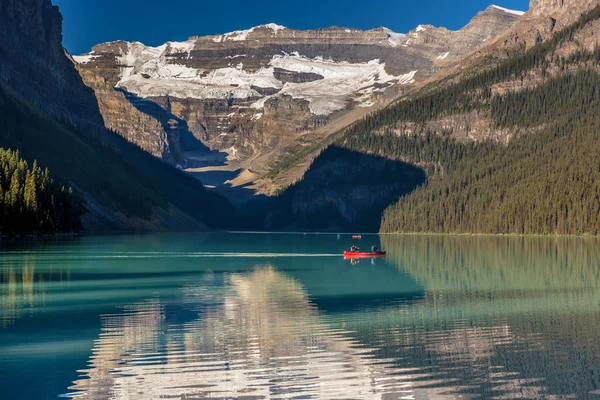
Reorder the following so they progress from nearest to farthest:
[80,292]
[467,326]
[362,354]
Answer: [362,354], [467,326], [80,292]

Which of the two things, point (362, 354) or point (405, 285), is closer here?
point (362, 354)

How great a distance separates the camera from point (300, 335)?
58906 millimetres

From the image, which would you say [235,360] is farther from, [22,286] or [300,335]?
[22,286]

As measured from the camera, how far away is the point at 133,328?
63.2 m

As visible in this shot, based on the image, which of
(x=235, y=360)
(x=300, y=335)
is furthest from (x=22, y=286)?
(x=235, y=360)

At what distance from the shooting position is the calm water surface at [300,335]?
44406 millimetres

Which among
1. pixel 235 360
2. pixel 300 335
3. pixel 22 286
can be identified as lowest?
pixel 235 360

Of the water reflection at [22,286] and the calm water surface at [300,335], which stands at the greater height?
the water reflection at [22,286]

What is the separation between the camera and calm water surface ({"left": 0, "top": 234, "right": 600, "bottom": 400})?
44.4 metres

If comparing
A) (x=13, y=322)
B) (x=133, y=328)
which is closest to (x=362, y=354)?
(x=133, y=328)

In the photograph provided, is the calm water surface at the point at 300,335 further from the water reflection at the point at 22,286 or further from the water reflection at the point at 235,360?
the water reflection at the point at 22,286

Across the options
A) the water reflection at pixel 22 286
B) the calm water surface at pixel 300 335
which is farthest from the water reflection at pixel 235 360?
the water reflection at pixel 22 286

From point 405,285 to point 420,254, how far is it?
227 feet

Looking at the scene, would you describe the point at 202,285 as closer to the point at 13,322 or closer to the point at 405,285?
the point at 405,285
